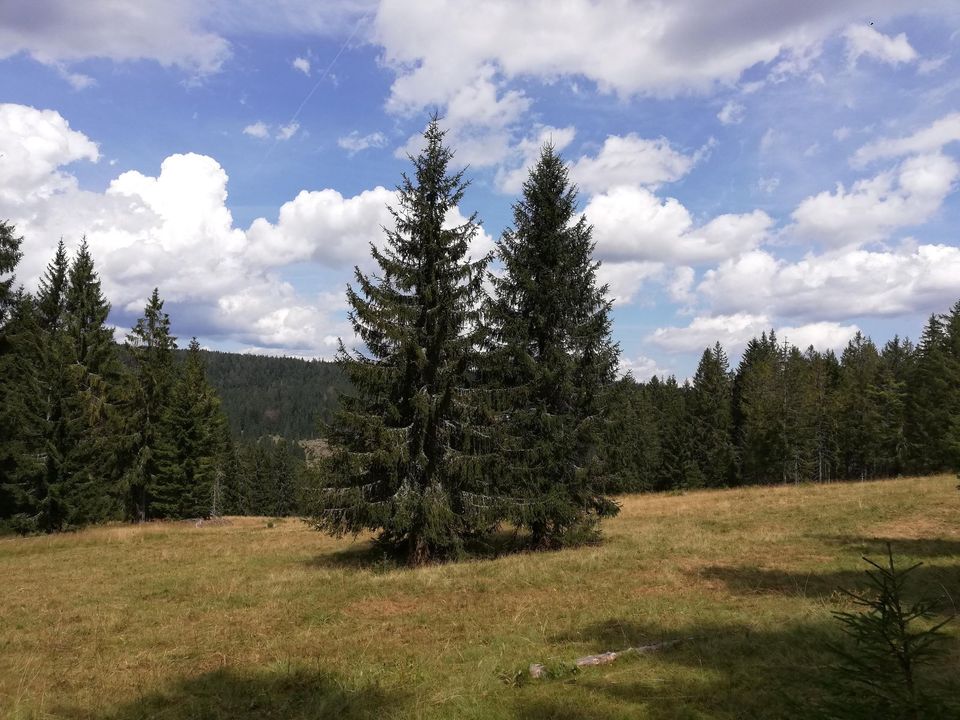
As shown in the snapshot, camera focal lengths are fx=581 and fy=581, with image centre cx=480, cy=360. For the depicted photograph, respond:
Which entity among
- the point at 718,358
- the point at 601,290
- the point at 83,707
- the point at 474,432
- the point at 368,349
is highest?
the point at 718,358

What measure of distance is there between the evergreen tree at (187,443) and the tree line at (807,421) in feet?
108

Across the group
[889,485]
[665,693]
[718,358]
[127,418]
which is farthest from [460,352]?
[718,358]

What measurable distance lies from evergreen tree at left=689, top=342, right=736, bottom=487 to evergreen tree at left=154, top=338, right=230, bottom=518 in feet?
180

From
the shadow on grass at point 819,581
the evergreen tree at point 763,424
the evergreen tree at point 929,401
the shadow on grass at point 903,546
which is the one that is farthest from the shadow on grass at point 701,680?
the evergreen tree at point 763,424

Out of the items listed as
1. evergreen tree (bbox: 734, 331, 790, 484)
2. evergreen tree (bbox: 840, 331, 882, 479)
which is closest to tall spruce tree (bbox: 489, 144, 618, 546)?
evergreen tree (bbox: 734, 331, 790, 484)

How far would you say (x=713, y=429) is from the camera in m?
71.8

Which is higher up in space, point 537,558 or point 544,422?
point 544,422

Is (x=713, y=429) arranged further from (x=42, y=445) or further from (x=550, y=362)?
(x=42, y=445)

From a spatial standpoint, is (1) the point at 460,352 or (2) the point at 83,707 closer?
(2) the point at 83,707

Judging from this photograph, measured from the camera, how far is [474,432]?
17.6 m

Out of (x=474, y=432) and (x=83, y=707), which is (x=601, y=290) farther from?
(x=83, y=707)

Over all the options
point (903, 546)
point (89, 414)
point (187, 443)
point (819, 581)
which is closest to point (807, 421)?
point (903, 546)

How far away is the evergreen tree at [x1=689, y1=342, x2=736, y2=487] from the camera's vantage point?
7006cm

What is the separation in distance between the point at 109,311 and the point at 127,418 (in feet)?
23.4
